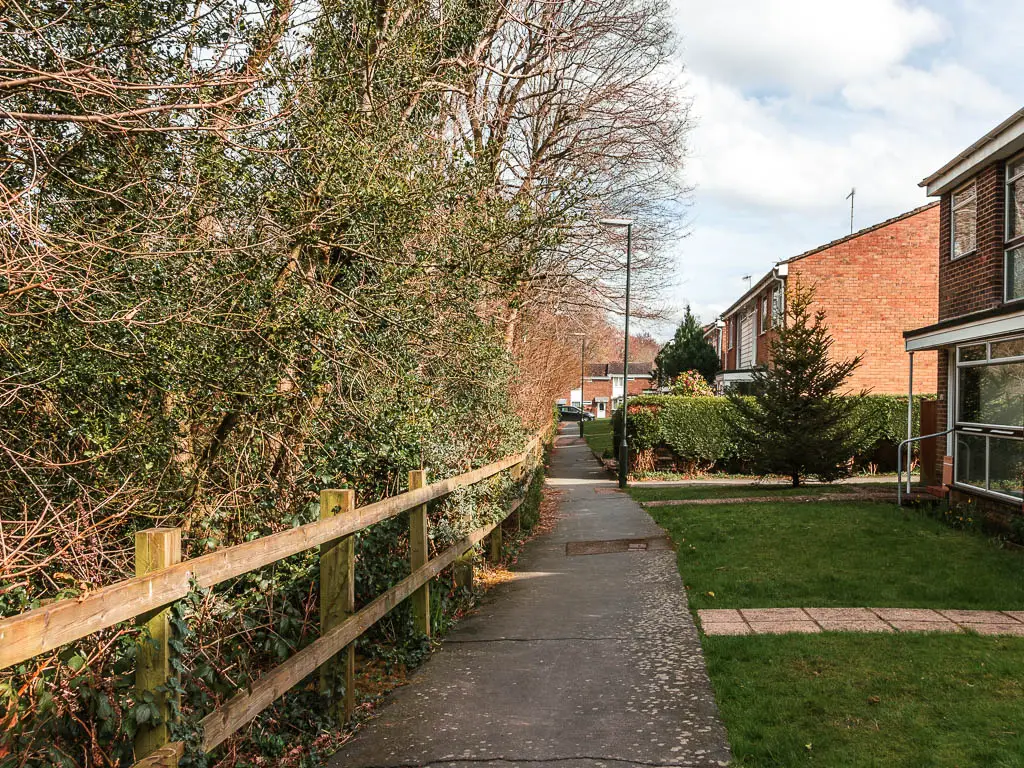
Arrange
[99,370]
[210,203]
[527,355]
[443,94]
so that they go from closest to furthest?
[99,370] → [210,203] → [443,94] → [527,355]

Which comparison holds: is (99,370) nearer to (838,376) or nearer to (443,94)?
(443,94)

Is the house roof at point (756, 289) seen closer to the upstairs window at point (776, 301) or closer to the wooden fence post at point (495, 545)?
the upstairs window at point (776, 301)

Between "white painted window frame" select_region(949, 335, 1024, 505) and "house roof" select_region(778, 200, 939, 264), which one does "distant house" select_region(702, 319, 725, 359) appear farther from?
"white painted window frame" select_region(949, 335, 1024, 505)

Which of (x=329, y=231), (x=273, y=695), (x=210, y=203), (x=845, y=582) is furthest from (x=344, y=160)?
(x=845, y=582)

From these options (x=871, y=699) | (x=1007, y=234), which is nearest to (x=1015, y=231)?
(x=1007, y=234)

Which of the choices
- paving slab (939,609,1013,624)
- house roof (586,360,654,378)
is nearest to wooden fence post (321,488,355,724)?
paving slab (939,609,1013,624)

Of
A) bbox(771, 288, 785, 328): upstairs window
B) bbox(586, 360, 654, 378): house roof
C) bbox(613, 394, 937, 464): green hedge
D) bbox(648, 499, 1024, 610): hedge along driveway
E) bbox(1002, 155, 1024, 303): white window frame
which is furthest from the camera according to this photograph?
bbox(586, 360, 654, 378): house roof

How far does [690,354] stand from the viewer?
5522 centimetres

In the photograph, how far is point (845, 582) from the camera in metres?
8.20

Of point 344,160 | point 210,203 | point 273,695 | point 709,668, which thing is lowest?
point 709,668

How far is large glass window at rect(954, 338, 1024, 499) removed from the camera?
11.7m

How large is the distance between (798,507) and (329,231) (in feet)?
35.5

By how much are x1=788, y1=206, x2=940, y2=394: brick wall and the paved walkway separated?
60.6ft

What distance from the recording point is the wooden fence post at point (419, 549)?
607 centimetres
